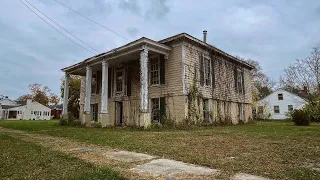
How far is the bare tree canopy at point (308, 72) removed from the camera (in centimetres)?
2159

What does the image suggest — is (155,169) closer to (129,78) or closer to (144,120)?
(144,120)

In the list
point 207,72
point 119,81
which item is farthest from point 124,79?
point 207,72

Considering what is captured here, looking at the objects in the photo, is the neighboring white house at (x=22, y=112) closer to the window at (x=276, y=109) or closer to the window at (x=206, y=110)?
the window at (x=206, y=110)

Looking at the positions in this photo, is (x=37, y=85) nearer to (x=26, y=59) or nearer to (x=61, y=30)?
(x=26, y=59)

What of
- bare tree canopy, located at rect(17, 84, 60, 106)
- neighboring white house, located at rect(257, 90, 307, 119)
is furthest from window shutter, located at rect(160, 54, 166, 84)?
bare tree canopy, located at rect(17, 84, 60, 106)

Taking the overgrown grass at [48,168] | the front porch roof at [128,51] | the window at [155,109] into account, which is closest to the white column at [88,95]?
the front porch roof at [128,51]

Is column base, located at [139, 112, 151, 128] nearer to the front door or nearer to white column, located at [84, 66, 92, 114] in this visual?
the front door

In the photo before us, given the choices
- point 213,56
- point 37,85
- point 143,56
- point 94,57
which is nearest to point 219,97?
point 213,56

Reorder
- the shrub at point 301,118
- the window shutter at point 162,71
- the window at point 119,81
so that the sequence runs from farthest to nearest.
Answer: the window at point 119,81, the shrub at point 301,118, the window shutter at point 162,71

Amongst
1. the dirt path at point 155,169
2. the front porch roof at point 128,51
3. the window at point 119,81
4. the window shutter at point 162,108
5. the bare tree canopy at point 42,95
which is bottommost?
the dirt path at point 155,169

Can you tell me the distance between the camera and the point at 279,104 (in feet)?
115

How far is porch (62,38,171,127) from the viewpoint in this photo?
12781 mm

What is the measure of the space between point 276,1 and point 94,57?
11601 mm

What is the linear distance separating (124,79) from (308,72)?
59.9 ft
